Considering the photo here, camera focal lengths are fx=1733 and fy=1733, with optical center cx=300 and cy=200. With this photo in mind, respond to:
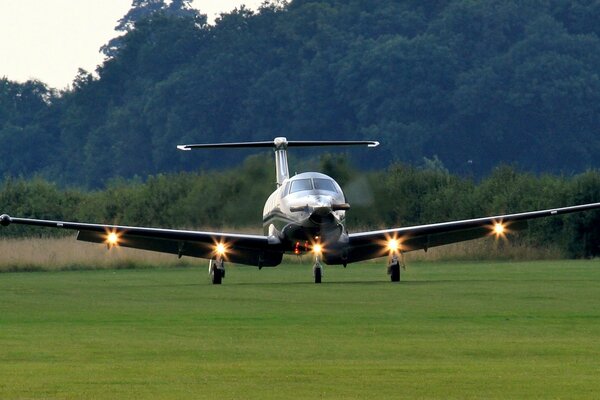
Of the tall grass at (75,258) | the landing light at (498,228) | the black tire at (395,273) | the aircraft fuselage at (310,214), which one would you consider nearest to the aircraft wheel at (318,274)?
the aircraft fuselage at (310,214)

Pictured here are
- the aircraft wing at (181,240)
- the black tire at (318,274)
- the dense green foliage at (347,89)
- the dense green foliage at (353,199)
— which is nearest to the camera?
the black tire at (318,274)

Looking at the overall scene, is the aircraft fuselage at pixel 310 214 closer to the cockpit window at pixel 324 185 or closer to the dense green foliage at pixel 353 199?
the cockpit window at pixel 324 185

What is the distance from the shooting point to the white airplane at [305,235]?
35.0 metres

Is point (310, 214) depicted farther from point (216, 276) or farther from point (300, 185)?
point (216, 276)

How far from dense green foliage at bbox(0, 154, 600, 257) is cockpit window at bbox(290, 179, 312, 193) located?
6.85 meters

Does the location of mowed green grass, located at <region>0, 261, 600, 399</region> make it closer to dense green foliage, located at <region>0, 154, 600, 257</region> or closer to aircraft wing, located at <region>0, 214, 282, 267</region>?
aircraft wing, located at <region>0, 214, 282, 267</region>

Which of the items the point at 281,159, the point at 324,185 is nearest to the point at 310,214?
the point at 324,185

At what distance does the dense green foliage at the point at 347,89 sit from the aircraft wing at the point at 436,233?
64504 millimetres

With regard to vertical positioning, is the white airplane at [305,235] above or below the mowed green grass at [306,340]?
above

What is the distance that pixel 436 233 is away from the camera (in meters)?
37.2

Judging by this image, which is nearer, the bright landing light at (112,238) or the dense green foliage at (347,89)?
the bright landing light at (112,238)

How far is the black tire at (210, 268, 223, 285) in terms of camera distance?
35.9m

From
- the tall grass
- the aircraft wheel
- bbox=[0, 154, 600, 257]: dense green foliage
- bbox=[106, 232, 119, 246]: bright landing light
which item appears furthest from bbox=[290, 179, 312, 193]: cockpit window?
the tall grass

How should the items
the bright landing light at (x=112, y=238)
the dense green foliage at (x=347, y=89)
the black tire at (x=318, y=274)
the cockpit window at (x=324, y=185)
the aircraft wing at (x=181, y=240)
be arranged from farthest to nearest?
1. the dense green foliage at (x=347, y=89)
2. the bright landing light at (x=112, y=238)
3. the aircraft wing at (x=181, y=240)
4. the cockpit window at (x=324, y=185)
5. the black tire at (x=318, y=274)
